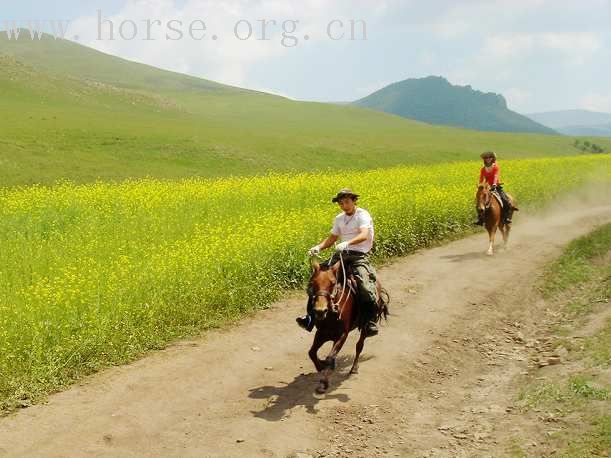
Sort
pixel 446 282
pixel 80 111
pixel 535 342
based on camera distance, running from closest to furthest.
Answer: pixel 535 342 < pixel 446 282 < pixel 80 111

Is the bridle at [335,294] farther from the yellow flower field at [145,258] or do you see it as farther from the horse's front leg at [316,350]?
the yellow flower field at [145,258]

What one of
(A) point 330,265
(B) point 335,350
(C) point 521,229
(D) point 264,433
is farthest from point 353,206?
(C) point 521,229

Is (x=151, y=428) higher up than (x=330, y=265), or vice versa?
(x=330, y=265)

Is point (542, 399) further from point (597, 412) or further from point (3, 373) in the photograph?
point (3, 373)

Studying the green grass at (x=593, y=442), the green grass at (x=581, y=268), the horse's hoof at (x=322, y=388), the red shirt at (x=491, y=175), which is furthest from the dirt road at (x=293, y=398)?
the red shirt at (x=491, y=175)

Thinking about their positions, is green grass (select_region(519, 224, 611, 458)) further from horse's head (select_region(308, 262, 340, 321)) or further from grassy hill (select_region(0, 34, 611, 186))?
grassy hill (select_region(0, 34, 611, 186))

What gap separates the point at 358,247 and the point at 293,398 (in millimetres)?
2217

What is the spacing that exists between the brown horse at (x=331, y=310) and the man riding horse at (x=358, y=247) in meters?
0.14

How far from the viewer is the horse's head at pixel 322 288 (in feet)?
22.9

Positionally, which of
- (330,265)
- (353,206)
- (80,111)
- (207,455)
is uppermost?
(80,111)

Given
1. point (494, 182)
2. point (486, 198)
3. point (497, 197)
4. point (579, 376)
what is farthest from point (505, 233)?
point (579, 376)

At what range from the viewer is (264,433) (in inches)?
A: 267

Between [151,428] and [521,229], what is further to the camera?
[521,229]

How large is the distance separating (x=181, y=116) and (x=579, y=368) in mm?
86430
